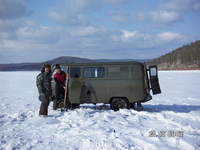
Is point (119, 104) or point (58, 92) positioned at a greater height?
point (58, 92)

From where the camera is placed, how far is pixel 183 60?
445 ft

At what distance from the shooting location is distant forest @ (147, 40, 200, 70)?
12688 cm

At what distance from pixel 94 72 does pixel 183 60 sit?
140m

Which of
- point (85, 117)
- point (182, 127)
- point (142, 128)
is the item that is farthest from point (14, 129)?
point (182, 127)

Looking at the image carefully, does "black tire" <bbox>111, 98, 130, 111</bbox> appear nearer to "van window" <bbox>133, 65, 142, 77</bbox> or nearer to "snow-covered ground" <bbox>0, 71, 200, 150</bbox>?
"snow-covered ground" <bbox>0, 71, 200, 150</bbox>

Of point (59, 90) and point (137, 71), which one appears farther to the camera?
point (59, 90)

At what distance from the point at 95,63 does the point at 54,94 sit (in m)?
2.22

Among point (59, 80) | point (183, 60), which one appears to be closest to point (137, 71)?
point (59, 80)

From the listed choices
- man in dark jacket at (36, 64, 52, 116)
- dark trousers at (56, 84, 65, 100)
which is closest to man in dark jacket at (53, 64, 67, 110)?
dark trousers at (56, 84, 65, 100)

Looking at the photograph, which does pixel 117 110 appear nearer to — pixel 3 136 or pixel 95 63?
pixel 95 63

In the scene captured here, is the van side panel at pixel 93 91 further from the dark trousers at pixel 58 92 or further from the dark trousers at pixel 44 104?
the dark trousers at pixel 44 104

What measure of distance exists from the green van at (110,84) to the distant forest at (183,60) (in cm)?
11408

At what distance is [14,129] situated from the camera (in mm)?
5711

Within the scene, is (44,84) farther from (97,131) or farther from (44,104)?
(97,131)
